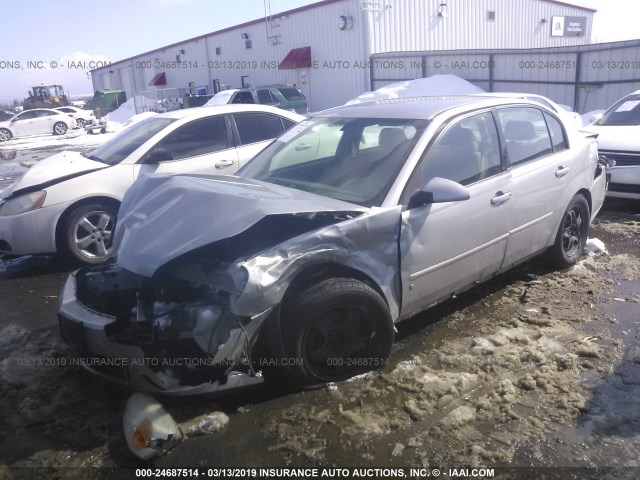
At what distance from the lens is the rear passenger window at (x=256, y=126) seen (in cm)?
664

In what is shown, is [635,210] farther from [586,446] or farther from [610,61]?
[610,61]

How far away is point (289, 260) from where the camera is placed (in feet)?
9.68

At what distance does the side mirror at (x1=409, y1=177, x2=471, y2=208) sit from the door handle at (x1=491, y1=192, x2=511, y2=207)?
0.65 meters

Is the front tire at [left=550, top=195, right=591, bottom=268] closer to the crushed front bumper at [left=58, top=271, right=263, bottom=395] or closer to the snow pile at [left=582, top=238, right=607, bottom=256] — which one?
the snow pile at [left=582, top=238, right=607, bottom=256]

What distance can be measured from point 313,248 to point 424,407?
3.61 ft

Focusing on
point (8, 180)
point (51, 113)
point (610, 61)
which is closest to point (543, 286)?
point (8, 180)

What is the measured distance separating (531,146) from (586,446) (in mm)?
2604

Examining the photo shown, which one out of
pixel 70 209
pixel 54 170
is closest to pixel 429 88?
pixel 54 170

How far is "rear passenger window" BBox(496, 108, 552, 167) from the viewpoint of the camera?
4.30m

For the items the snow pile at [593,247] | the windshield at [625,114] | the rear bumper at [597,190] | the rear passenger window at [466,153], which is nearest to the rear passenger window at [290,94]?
the windshield at [625,114]

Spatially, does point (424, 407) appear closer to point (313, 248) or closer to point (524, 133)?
point (313, 248)

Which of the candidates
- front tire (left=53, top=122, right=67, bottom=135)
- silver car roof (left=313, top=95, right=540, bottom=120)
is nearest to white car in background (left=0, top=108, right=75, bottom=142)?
front tire (left=53, top=122, right=67, bottom=135)

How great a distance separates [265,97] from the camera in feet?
60.3

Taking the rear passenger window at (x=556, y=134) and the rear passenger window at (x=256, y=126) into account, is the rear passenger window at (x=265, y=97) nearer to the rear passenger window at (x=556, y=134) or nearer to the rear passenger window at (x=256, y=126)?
the rear passenger window at (x=256, y=126)
